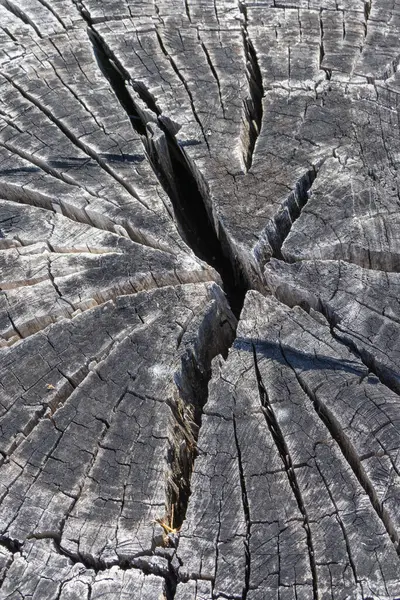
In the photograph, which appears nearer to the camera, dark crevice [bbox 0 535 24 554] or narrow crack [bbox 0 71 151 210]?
dark crevice [bbox 0 535 24 554]

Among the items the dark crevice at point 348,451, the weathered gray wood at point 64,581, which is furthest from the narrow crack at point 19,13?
the weathered gray wood at point 64,581

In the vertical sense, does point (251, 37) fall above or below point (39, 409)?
above

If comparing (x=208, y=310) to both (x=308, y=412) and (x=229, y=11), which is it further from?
(x=229, y=11)

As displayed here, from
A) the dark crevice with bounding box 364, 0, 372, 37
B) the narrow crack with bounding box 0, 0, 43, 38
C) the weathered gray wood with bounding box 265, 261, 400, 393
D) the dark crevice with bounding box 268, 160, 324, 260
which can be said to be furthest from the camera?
the narrow crack with bounding box 0, 0, 43, 38

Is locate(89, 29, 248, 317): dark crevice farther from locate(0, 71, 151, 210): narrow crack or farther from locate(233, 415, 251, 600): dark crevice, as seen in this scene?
locate(233, 415, 251, 600): dark crevice

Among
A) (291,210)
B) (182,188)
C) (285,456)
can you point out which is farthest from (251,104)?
(285,456)

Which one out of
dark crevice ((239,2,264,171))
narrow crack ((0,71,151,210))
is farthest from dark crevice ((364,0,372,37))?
narrow crack ((0,71,151,210))

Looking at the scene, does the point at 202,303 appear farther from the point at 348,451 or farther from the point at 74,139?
the point at 74,139

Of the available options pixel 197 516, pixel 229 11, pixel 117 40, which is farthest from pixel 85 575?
pixel 229 11
